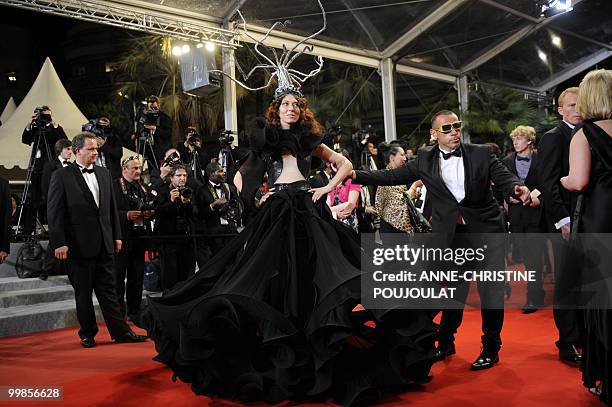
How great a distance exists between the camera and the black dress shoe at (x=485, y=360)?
3768 millimetres

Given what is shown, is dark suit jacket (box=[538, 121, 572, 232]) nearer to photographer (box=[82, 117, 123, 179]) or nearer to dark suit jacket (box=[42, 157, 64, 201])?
dark suit jacket (box=[42, 157, 64, 201])

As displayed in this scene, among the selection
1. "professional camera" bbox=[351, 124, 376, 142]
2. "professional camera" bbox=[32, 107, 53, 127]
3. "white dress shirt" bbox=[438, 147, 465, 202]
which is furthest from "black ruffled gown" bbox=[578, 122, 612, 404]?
"professional camera" bbox=[351, 124, 376, 142]

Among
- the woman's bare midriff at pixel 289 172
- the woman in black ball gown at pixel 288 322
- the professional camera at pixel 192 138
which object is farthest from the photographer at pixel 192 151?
the woman in black ball gown at pixel 288 322

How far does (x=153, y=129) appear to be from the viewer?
8.09m

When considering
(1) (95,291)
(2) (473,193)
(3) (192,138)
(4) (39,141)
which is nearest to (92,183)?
(1) (95,291)

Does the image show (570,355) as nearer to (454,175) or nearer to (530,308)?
(454,175)

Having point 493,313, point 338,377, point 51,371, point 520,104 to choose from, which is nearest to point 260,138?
point 338,377

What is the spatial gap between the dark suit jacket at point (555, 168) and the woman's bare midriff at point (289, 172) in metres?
1.53

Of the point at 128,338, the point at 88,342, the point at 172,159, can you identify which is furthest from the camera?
the point at 172,159

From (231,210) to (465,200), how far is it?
383 centimetres

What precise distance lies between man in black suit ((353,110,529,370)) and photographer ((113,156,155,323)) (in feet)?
9.44

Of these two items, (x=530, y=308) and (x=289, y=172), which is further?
(x=530, y=308)

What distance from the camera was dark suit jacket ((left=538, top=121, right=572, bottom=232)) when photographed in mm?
3869

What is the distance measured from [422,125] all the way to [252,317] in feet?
36.1
